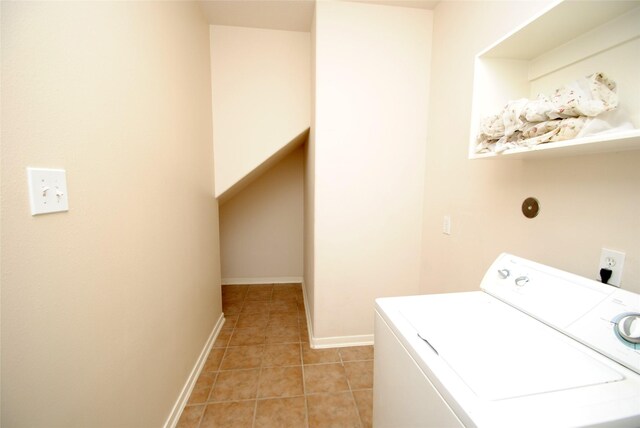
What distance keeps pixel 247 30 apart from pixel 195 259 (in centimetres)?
209

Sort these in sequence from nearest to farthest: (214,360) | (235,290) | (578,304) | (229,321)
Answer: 1. (578,304)
2. (214,360)
3. (229,321)
4. (235,290)

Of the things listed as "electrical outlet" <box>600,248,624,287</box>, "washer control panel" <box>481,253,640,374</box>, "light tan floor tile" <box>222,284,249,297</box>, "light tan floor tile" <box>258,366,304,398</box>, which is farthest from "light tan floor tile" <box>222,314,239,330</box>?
"electrical outlet" <box>600,248,624,287</box>

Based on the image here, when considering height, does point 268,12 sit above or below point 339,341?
above

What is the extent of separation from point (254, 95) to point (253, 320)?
225cm

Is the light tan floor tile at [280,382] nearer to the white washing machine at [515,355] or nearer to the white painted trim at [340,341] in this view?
the white painted trim at [340,341]

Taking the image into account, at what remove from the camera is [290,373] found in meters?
1.92

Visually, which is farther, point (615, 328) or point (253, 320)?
point (253, 320)

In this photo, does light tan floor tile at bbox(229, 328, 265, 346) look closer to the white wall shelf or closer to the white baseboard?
the white baseboard

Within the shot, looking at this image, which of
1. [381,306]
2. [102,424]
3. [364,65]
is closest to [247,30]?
[364,65]

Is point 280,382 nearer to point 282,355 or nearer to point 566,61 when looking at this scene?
point 282,355

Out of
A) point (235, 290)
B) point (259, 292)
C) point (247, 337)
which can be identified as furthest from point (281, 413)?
point (235, 290)

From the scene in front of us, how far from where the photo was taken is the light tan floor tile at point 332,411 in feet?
4.99

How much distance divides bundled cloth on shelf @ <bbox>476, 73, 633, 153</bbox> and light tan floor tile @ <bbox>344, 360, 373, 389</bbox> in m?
1.70

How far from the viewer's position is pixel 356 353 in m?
2.14
